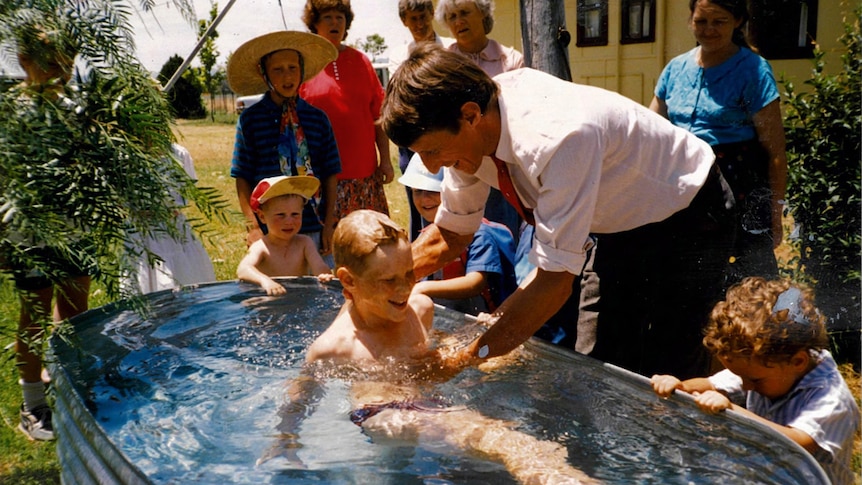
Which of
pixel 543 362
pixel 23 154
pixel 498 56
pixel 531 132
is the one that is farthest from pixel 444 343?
pixel 498 56

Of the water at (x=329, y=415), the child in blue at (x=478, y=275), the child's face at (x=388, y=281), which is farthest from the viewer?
the child in blue at (x=478, y=275)

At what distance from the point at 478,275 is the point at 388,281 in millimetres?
908

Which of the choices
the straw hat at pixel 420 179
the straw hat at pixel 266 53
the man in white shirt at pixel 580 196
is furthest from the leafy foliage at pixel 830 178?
the straw hat at pixel 266 53

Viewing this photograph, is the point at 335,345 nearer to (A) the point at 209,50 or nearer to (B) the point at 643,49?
(B) the point at 643,49

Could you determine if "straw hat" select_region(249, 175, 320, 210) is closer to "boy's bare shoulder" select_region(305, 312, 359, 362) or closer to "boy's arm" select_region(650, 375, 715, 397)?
"boy's bare shoulder" select_region(305, 312, 359, 362)

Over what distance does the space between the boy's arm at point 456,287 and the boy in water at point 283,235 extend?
26.5 inches

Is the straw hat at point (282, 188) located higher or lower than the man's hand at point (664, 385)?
higher

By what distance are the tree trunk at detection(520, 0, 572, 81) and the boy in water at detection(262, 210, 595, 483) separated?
180 centimetres

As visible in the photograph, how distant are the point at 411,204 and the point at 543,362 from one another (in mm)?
2045

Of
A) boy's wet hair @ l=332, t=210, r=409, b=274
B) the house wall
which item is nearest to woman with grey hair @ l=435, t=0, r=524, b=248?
the house wall

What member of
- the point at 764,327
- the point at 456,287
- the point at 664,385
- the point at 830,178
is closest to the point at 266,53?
the point at 456,287

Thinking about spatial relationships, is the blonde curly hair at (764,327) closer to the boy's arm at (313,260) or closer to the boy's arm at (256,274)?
the boy's arm at (256,274)

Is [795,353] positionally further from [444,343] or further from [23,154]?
[23,154]

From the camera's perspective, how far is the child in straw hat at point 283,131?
4461mm
